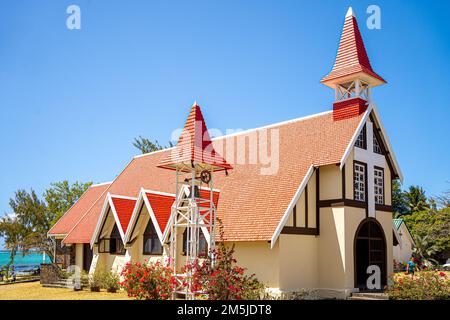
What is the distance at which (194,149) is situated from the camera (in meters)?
20.7

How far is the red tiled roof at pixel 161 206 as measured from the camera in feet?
80.8

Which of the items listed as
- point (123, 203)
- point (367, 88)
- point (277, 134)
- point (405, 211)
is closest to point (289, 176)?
point (277, 134)

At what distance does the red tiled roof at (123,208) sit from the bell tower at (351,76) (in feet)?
38.2

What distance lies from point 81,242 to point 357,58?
18.1 meters

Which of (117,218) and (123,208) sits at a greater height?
(123,208)

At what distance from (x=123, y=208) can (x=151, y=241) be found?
9.00 ft

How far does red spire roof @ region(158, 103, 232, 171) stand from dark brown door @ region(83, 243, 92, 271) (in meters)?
11.9

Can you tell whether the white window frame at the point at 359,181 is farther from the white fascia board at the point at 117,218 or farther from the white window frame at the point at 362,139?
the white fascia board at the point at 117,218

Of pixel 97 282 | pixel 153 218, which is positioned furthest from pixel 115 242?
pixel 153 218

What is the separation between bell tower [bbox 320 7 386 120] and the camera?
24.3 m

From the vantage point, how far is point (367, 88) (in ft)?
82.1

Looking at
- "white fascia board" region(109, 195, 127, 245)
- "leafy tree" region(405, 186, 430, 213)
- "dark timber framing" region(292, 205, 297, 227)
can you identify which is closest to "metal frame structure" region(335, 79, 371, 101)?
"dark timber framing" region(292, 205, 297, 227)

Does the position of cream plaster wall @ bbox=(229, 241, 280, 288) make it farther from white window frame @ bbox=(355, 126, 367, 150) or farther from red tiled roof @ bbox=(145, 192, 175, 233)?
white window frame @ bbox=(355, 126, 367, 150)

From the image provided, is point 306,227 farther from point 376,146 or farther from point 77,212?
point 77,212
